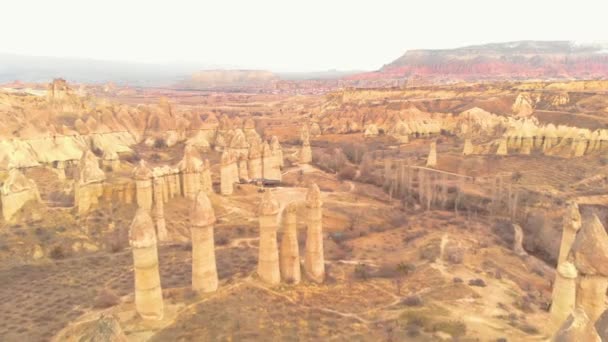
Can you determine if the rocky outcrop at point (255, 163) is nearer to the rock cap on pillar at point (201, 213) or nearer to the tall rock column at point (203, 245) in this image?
the tall rock column at point (203, 245)

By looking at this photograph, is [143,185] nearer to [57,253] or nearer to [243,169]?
[57,253]

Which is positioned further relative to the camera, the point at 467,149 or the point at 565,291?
the point at 467,149

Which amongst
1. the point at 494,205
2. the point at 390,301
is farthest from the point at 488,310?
the point at 494,205

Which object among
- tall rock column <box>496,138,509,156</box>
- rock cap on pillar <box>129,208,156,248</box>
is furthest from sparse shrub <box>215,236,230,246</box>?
tall rock column <box>496,138,509,156</box>

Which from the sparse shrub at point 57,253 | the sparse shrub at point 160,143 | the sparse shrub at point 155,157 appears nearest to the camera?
the sparse shrub at point 57,253

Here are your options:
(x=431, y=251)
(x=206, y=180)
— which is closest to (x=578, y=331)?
(x=431, y=251)

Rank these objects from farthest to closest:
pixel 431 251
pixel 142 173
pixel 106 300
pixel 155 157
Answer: pixel 155 157 → pixel 142 173 → pixel 431 251 → pixel 106 300

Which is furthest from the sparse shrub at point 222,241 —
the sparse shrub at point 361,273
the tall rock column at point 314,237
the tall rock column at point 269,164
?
the tall rock column at point 269,164
